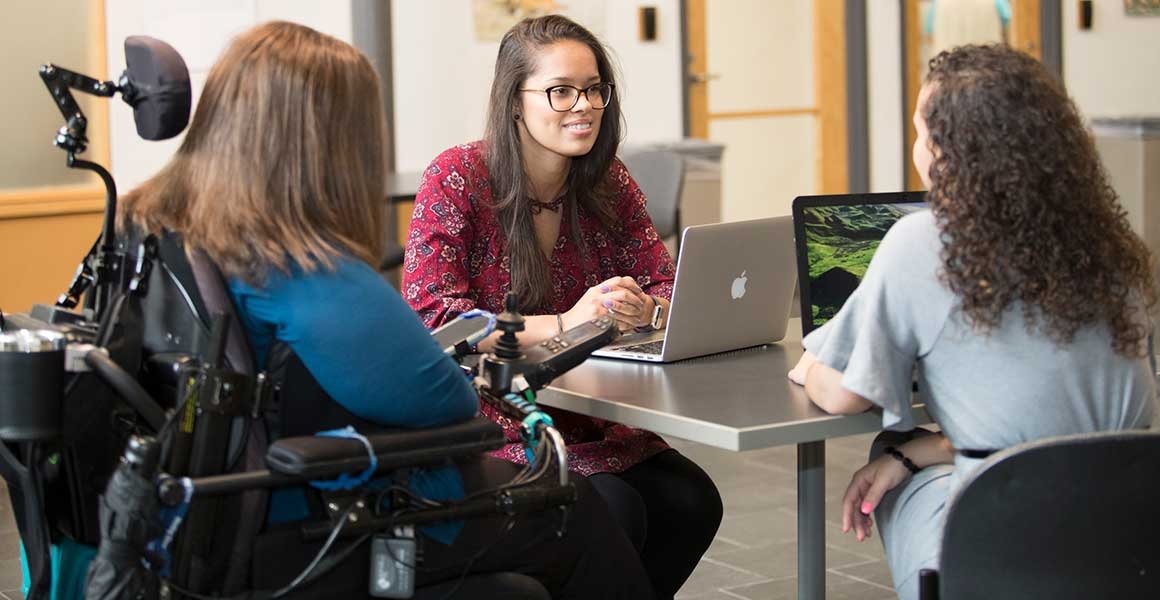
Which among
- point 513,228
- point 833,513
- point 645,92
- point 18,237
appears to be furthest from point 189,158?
point 645,92

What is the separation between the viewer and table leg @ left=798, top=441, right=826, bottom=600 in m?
2.40

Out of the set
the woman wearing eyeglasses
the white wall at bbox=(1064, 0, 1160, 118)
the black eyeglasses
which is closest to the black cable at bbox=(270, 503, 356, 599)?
the woman wearing eyeglasses

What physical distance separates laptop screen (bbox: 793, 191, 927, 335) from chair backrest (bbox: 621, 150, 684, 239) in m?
3.07

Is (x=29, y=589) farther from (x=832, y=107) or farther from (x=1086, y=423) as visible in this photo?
(x=832, y=107)

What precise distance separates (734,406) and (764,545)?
188cm

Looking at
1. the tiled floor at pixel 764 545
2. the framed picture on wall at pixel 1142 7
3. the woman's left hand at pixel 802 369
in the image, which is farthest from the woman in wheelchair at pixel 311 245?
the framed picture on wall at pixel 1142 7

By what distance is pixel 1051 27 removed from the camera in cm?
948

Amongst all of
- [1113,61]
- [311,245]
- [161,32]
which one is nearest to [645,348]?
[311,245]

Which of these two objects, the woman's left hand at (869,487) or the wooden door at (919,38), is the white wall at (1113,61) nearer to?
the wooden door at (919,38)

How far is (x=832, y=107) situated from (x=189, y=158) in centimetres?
705

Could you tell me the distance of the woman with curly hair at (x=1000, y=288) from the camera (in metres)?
1.85

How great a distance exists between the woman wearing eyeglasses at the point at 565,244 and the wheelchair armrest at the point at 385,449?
20.2 inches

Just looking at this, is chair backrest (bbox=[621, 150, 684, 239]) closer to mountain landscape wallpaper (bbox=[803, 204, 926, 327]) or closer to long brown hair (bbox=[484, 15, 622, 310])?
long brown hair (bbox=[484, 15, 622, 310])

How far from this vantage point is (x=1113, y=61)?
31.6 feet
